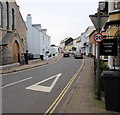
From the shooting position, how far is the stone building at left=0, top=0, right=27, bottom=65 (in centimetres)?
2293

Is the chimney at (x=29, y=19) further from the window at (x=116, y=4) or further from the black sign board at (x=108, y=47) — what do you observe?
the black sign board at (x=108, y=47)

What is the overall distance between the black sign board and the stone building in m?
16.3

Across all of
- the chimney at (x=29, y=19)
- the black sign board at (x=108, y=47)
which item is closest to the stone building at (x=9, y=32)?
the chimney at (x=29, y=19)

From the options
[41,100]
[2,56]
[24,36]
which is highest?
[24,36]

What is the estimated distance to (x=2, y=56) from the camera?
21938 millimetres

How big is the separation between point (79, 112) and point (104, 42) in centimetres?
345

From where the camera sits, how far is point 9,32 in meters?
25.2

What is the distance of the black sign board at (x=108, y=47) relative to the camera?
7.61m

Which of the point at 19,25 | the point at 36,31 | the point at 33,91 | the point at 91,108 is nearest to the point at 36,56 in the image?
the point at 36,31

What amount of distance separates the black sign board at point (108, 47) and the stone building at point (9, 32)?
16.3 meters

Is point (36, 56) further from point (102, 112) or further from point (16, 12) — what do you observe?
point (102, 112)

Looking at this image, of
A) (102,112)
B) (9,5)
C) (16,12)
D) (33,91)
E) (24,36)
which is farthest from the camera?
(24,36)

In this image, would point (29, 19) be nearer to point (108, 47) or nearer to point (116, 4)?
point (116, 4)

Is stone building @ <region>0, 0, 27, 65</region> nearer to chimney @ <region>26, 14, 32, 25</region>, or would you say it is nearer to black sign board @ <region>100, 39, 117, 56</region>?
chimney @ <region>26, 14, 32, 25</region>
